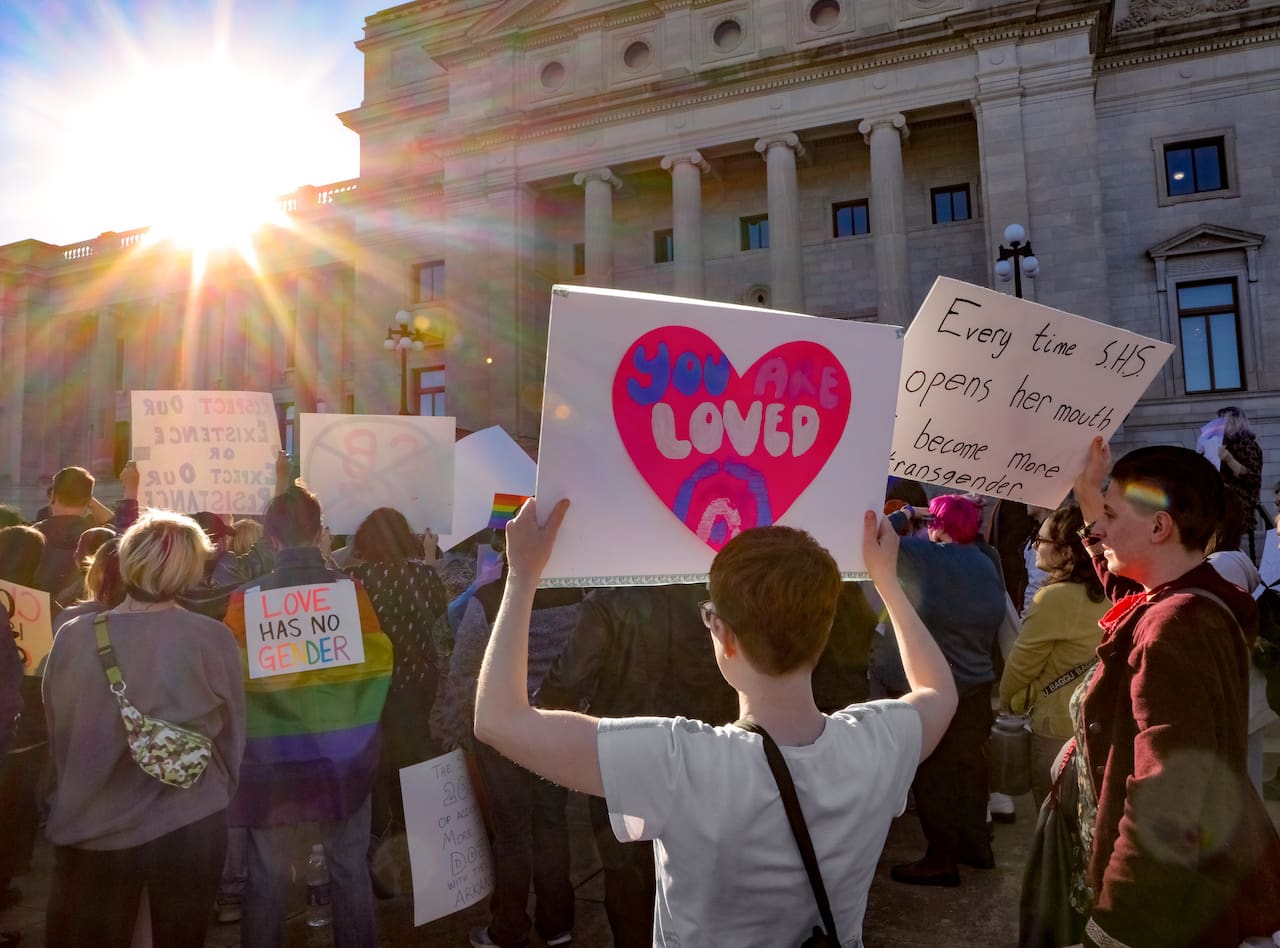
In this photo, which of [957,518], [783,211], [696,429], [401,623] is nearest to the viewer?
[696,429]

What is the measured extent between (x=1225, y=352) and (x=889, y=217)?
8614mm

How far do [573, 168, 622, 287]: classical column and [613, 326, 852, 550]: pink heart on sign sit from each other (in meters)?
23.6

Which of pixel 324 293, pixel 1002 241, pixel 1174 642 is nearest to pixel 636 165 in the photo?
pixel 1002 241

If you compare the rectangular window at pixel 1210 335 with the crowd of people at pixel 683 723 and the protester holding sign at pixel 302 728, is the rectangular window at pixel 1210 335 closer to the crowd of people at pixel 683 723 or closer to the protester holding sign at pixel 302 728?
the crowd of people at pixel 683 723

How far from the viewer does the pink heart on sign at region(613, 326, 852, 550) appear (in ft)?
7.42

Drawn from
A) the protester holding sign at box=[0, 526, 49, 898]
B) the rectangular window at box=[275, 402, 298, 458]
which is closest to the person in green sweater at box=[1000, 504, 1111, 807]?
the protester holding sign at box=[0, 526, 49, 898]

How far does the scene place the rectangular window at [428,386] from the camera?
30.5 meters

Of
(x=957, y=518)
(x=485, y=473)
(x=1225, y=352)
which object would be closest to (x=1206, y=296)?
(x=1225, y=352)

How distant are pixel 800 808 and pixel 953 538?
376 centimetres

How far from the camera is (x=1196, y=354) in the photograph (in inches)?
807

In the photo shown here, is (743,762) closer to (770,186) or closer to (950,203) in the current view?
(770,186)

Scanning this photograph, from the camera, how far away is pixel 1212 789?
189cm

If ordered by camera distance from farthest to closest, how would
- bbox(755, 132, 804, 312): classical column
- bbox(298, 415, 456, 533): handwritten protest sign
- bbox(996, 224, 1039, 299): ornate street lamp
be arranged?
bbox(755, 132, 804, 312): classical column < bbox(996, 224, 1039, 299): ornate street lamp < bbox(298, 415, 456, 533): handwritten protest sign

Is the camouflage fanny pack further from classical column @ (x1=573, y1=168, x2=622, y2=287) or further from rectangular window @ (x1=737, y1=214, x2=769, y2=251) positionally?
rectangular window @ (x1=737, y1=214, x2=769, y2=251)
